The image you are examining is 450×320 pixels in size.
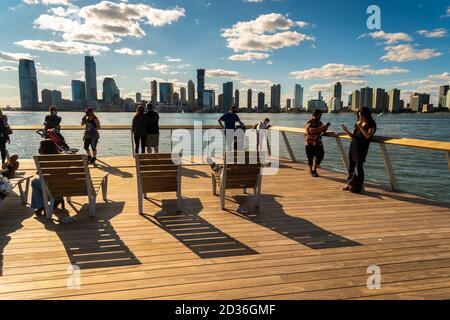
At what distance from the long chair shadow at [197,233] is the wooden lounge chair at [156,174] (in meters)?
0.27

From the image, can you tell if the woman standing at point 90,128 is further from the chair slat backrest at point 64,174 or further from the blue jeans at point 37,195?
the chair slat backrest at point 64,174

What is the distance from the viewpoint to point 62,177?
167 inches

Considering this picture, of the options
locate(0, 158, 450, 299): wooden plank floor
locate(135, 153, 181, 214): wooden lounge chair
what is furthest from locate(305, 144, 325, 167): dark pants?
locate(135, 153, 181, 214): wooden lounge chair

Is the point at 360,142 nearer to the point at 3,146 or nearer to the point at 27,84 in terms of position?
the point at 3,146

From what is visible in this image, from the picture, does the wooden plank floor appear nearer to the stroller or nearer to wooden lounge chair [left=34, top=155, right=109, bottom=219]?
wooden lounge chair [left=34, top=155, right=109, bottom=219]

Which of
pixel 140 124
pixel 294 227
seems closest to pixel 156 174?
pixel 294 227

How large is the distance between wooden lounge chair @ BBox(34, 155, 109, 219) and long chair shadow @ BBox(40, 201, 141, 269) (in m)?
0.28

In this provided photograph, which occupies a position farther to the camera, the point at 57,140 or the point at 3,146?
the point at 3,146

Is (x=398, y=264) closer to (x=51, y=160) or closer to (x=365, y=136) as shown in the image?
(x=365, y=136)

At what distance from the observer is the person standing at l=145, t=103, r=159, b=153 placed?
8.34 m

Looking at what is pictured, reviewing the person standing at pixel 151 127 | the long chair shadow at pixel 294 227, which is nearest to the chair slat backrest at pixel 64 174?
the long chair shadow at pixel 294 227

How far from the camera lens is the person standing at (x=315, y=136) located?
6.99 meters

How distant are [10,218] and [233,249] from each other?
3.14 metres

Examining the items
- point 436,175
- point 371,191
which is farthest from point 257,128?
point 436,175
